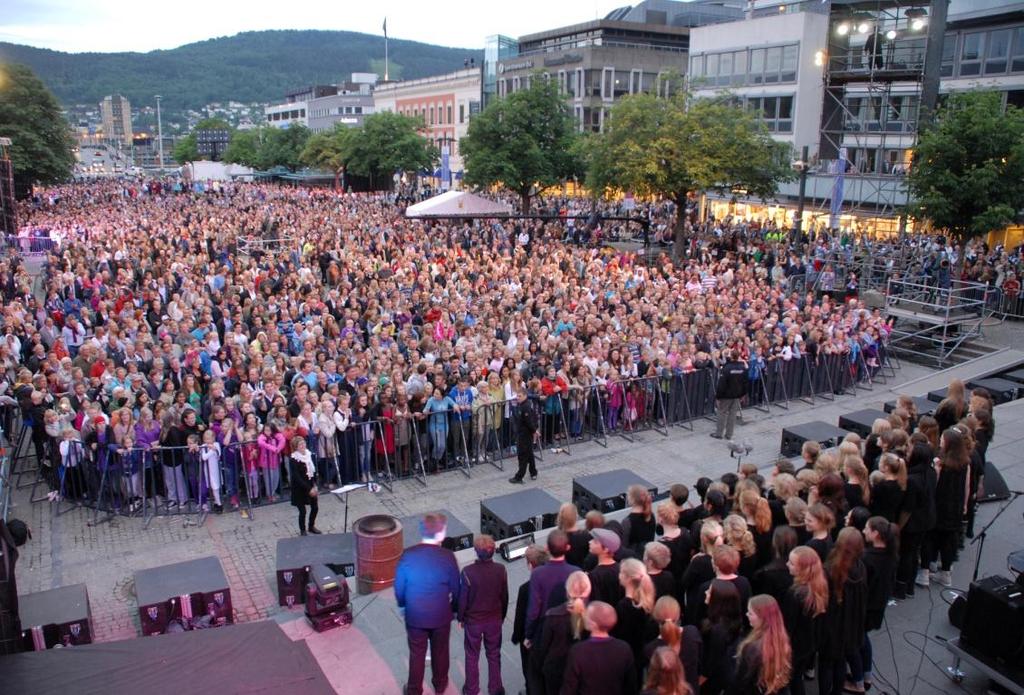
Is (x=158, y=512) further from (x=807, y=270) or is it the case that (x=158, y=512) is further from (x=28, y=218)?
(x=28, y=218)

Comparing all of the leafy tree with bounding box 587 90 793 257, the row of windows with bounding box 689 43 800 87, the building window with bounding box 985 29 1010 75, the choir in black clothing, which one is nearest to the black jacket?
the choir in black clothing

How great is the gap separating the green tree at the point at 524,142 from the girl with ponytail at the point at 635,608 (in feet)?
115

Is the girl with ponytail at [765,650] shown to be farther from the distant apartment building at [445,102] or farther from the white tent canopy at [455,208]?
the distant apartment building at [445,102]

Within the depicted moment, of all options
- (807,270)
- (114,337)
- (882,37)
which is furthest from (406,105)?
(114,337)

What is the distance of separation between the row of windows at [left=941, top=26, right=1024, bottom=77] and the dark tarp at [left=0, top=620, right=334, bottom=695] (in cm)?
3320

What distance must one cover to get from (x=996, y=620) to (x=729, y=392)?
8.01m

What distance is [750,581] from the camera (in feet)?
19.8

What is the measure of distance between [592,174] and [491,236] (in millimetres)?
4724

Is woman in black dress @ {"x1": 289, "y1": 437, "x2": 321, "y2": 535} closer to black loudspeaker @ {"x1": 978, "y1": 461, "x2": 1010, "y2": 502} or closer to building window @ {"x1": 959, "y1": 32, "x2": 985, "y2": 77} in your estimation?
black loudspeaker @ {"x1": 978, "y1": 461, "x2": 1010, "y2": 502}

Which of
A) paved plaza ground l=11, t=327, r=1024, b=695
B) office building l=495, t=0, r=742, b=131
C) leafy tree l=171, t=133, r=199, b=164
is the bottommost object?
paved plaza ground l=11, t=327, r=1024, b=695

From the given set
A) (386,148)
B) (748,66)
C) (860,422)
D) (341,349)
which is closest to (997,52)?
(748,66)

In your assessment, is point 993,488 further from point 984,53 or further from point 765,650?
point 984,53

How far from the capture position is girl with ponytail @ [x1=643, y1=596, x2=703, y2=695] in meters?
4.82

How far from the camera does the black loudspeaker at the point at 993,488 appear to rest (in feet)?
32.8
